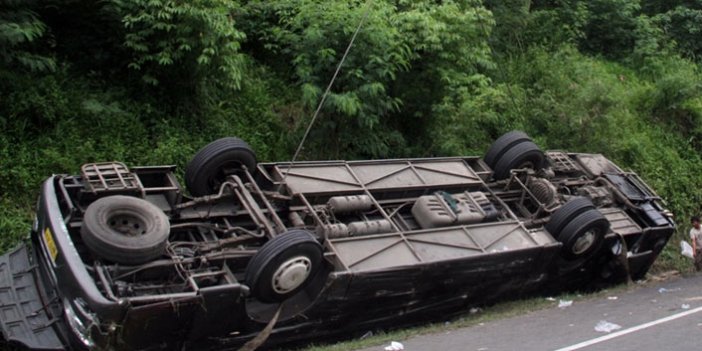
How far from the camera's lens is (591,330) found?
6992 mm

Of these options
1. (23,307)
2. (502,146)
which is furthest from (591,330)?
(23,307)

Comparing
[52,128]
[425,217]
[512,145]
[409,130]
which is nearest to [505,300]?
[425,217]

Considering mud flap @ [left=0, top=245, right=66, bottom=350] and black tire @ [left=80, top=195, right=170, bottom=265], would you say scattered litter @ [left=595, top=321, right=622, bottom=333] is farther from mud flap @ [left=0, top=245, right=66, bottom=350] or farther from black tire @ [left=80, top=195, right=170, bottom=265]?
mud flap @ [left=0, top=245, right=66, bottom=350]

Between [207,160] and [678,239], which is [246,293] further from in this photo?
[678,239]

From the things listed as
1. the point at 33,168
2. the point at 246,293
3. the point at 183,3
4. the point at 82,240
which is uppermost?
the point at 183,3

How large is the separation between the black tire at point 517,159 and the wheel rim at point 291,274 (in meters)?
3.95

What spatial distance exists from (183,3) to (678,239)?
9308 mm

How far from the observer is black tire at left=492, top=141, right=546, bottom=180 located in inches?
360

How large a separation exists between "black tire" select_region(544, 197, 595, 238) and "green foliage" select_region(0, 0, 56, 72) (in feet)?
20.0

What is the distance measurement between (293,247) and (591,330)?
3.18 metres

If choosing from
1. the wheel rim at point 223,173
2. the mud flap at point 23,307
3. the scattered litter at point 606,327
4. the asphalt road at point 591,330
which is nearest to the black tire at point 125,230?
the mud flap at point 23,307

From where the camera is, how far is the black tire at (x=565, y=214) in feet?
26.6

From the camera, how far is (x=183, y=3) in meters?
8.54

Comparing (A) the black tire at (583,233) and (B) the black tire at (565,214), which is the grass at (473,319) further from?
(B) the black tire at (565,214)
